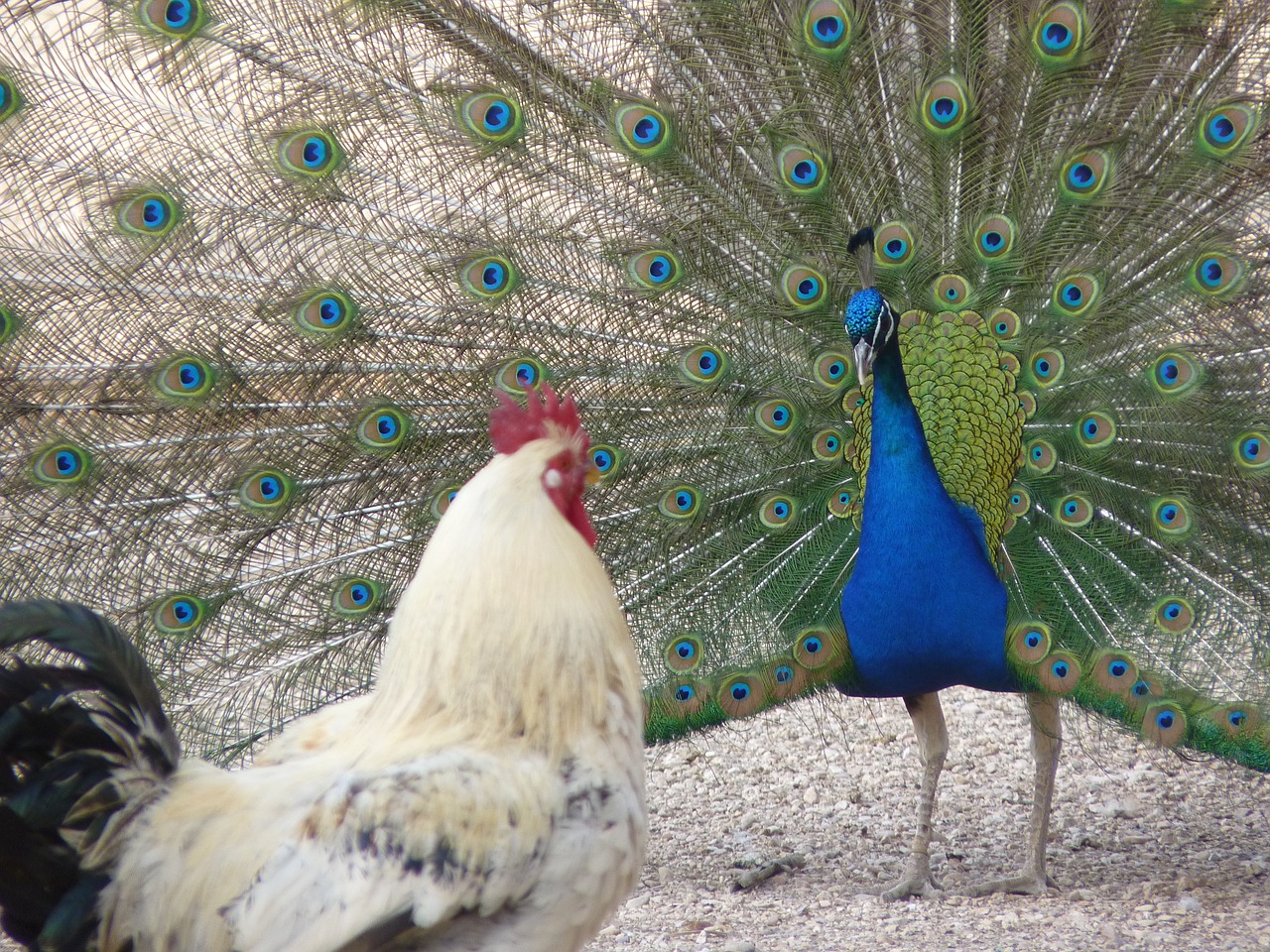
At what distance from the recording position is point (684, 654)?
401cm

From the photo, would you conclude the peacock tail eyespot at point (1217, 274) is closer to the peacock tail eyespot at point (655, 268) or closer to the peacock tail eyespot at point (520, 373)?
the peacock tail eyespot at point (655, 268)

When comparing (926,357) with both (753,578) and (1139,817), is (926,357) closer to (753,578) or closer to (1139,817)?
(753,578)

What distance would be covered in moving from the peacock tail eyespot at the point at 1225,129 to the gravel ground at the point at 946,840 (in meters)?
1.82

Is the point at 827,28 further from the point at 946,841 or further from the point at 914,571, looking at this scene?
the point at 946,841

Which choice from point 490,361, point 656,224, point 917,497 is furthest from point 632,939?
point 656,224

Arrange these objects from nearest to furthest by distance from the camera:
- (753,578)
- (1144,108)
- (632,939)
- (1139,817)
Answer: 1. (632,939)
2. (1144,108)
3. (753,578)
4. (1139,817)

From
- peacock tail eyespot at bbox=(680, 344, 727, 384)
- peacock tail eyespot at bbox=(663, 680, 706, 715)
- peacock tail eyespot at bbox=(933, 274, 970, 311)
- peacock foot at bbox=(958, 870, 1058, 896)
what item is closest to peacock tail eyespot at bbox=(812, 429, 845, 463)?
peacock tail eyespot at bbox=(680, 344, 727, 384)

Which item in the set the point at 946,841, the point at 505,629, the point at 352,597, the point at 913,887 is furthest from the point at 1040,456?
the point at 505,629

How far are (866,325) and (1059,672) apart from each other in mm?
1182

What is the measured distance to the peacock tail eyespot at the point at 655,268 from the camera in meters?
4.01

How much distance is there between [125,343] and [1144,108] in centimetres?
309

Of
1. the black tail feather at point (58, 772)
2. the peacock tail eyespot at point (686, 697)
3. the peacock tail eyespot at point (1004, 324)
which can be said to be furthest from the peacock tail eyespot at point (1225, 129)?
the black tail feather at point (58, 772)

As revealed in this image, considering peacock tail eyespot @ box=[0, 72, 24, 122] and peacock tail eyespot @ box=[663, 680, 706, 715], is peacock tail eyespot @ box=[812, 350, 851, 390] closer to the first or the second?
peacock tail eyespot @ box=[663, 680, 706, 715]

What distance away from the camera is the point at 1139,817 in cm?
480
